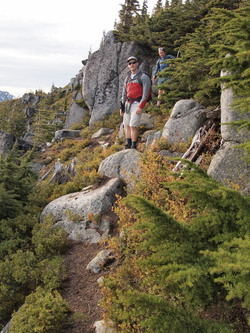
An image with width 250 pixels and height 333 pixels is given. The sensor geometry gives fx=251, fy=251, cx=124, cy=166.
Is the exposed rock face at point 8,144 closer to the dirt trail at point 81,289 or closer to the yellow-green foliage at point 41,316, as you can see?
the dirt trail at point 81,289

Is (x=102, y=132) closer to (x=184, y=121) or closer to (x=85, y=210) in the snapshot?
(x=184, y=121)

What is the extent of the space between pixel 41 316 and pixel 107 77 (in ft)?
66.7

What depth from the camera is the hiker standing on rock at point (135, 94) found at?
9.89 metres

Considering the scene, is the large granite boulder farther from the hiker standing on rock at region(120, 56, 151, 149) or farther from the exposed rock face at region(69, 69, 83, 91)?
the exposed rock face at region(69, 69, 83, 91)

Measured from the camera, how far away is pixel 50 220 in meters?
8.23

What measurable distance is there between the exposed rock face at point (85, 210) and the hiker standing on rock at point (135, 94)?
2.60 metres

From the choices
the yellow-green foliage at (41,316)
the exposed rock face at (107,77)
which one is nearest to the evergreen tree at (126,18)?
the exposed rock face at (107,77)

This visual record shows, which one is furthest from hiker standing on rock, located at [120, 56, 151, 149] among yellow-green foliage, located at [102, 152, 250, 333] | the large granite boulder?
yellow-green foliage, located at [102, 152, 250, 333]

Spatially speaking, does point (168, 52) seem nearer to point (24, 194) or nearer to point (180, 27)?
point (180, 27)

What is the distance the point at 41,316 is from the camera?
477 centimetres

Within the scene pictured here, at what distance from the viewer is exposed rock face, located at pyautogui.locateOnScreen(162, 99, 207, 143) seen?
9430 millimetres

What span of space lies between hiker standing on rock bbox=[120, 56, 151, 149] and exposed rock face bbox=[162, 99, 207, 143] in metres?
1.26

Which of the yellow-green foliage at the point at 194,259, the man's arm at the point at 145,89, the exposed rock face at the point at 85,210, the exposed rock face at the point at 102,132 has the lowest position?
the exposed rock face at the point at 85,210

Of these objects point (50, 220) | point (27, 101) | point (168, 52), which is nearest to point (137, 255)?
point (50, 220)
